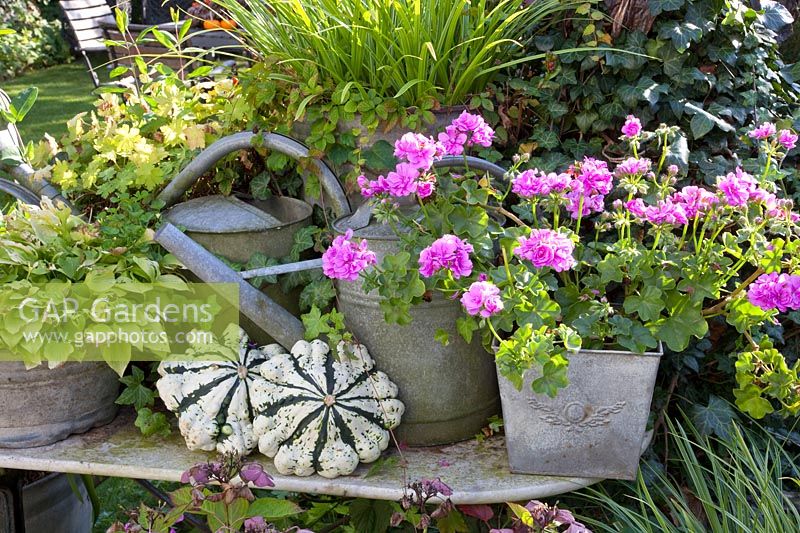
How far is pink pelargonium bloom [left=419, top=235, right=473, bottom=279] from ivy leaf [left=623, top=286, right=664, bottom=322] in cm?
30

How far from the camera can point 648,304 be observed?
1491 millimetres

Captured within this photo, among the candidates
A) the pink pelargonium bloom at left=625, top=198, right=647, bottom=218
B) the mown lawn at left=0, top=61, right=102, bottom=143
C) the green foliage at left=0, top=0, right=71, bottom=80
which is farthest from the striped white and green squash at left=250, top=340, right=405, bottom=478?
the green foliage at left=0, top=0, right=71, bottom=80

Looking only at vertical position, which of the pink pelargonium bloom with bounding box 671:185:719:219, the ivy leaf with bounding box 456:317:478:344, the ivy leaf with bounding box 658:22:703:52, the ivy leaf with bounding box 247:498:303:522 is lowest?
the ivy leaf with bounding box 247:498:303:522

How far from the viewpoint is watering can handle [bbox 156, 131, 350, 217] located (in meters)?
1.85

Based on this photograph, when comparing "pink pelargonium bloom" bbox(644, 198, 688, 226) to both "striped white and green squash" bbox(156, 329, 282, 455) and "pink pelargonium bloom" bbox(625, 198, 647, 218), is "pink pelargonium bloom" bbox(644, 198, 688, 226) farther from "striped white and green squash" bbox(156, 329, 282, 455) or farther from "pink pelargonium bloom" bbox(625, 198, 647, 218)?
"striped white and green squash" bbox(156, 329, 282, 455)

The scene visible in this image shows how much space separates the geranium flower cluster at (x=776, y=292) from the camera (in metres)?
1.38

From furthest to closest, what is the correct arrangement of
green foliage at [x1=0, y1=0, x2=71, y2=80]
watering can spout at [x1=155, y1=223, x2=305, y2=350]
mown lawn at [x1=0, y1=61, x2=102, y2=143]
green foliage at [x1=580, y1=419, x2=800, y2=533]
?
1. green foliage at [x1=0, y1=0, x2=71, y2=80]
2. mown lawn at [x1=0, y1=61, x2=102, y2=143]
3. watering can spout at [x1=155, y1=223, x2=305, y2=350]
4. green foliage at [x1=580, y1=419, x2=800, y2=533]

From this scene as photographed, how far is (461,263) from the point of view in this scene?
143cm

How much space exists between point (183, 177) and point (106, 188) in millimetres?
219

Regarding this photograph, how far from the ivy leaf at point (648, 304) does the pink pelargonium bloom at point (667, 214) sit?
0.41ft

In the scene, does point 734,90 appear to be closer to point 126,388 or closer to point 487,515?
point 487,515

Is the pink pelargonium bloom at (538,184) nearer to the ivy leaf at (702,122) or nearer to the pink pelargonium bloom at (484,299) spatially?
the pink pelargonium bloom at (484,299)

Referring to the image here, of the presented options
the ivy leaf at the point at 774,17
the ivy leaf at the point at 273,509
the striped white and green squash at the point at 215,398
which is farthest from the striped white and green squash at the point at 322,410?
the ivy leaf at the point at 774,17

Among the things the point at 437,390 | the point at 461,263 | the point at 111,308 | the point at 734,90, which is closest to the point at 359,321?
the point at 437,390
